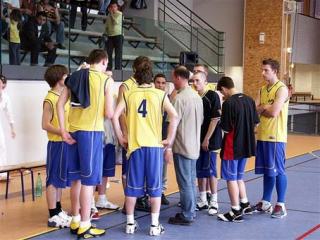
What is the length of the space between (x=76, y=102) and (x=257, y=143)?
88.6 inches

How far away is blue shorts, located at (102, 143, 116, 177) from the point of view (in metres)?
6.02

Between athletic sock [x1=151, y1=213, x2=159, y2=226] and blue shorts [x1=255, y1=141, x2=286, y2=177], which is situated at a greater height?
blue shorts [x1=255, y1=141, x2=286, y2=177]

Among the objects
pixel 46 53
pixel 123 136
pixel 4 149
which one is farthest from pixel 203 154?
pixel 46 53

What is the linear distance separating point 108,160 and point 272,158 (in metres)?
1.78

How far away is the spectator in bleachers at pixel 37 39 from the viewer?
9.11 metres

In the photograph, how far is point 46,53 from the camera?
9477 millimetres

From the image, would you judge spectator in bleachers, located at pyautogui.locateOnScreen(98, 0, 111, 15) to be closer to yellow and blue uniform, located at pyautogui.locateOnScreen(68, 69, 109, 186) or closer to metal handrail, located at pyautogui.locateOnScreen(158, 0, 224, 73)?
metal handrail, located at pyautogui.locateOnScreen(158, 0, 224, 73)

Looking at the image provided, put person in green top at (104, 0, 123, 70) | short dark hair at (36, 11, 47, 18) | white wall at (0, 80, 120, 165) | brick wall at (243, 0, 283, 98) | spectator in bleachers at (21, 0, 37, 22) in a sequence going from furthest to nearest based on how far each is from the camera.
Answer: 1. brick wall at (243, 0, 283, 98)
2. person in green top at (104, 0, 123, 70)
3. short dark hair at (36, 11, 47, 18)
4. spectator in bleachers at (21, 0, 37, 22)
5. white wall at (0, 80, 120, 165)

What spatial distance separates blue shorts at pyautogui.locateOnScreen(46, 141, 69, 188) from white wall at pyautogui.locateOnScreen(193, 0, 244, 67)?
12.7 metres

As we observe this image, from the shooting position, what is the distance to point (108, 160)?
6.05 m

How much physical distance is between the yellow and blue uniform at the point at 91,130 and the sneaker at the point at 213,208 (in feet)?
5.40

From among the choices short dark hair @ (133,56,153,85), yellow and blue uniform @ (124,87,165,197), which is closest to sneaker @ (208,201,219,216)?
yellow and blue uniform @ (124,87,165,197)

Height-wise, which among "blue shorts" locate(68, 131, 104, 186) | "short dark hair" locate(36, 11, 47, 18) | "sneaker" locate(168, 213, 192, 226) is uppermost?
"short dark hair" locate(36, 11, 47, 18)

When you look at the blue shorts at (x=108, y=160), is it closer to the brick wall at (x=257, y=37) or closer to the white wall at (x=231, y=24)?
the brick wall at (x=257, y=37)
